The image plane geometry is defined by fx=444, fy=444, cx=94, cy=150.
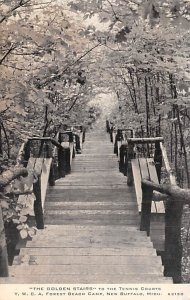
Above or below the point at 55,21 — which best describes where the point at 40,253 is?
below

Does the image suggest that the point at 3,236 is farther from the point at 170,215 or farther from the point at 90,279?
the point at 170,215

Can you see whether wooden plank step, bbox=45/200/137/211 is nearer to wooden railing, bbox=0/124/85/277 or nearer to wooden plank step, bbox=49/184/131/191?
wooden railing, bbox=0/124/85/277

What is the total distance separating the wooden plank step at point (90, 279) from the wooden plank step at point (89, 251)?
487 mm

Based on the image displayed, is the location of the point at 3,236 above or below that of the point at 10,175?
below

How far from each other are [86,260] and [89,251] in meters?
0.21

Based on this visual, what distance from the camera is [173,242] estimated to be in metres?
4.07

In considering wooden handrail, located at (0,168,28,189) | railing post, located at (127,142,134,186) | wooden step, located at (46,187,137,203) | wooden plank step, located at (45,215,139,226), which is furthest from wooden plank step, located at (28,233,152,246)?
railing post, located at (127,142,134,186)

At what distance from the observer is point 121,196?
6.23 meters

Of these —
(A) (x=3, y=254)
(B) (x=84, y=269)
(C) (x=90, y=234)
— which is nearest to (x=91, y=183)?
(C) (x=90, y=234)

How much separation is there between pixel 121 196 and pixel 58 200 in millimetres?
893

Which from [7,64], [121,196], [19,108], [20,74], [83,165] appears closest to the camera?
→ [19,108]
